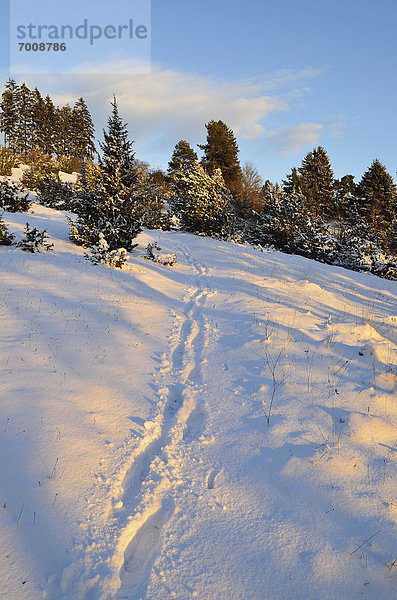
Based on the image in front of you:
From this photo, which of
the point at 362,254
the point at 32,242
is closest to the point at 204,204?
the point at 362,254

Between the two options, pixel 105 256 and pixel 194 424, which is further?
pixel 105 256

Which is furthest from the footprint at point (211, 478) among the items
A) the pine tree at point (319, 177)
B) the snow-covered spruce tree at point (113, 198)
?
the pine tree at point (319, 177)

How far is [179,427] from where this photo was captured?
3.85 m

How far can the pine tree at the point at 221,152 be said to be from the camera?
116ft

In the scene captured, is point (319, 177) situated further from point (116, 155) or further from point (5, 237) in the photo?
point (5, 237)

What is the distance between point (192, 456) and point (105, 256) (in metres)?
8.70

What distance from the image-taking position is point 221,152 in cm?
3597

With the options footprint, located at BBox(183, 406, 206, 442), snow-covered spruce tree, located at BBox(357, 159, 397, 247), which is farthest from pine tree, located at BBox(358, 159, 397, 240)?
footprint, located at BBox(183, 406, 206, 442)

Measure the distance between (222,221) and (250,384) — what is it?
18.0 metres

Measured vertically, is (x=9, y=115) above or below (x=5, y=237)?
above

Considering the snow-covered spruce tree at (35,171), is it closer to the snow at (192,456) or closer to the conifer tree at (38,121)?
the conifer tree at (38,121)

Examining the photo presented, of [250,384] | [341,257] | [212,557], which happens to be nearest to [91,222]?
[250,384]

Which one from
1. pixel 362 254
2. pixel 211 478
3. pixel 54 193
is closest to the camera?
pixel 211 478

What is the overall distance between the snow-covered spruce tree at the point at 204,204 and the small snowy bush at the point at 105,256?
1127cm
